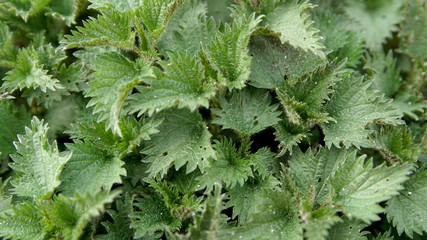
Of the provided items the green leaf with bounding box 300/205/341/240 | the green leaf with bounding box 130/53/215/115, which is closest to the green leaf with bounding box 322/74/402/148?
the green leaf with bounding box 300/205/341/240

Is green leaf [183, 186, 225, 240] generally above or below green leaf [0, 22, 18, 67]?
below

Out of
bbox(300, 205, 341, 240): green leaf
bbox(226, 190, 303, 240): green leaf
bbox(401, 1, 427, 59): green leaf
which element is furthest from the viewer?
bbox(401, 1, 427, 59): green leaf

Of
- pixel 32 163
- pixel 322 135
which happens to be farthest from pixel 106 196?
pixel 322 135

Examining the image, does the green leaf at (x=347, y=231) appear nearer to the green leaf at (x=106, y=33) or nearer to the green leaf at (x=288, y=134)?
the green leaf at (x=288, y=134)

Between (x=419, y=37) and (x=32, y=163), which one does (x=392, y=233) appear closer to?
(x=419, y=37)

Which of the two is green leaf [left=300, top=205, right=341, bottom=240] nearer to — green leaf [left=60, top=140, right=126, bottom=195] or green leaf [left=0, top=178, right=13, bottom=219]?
green leaf [left=60, top=140, right=126, bottom=195]

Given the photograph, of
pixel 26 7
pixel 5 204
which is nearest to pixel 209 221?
pixel 5 204
